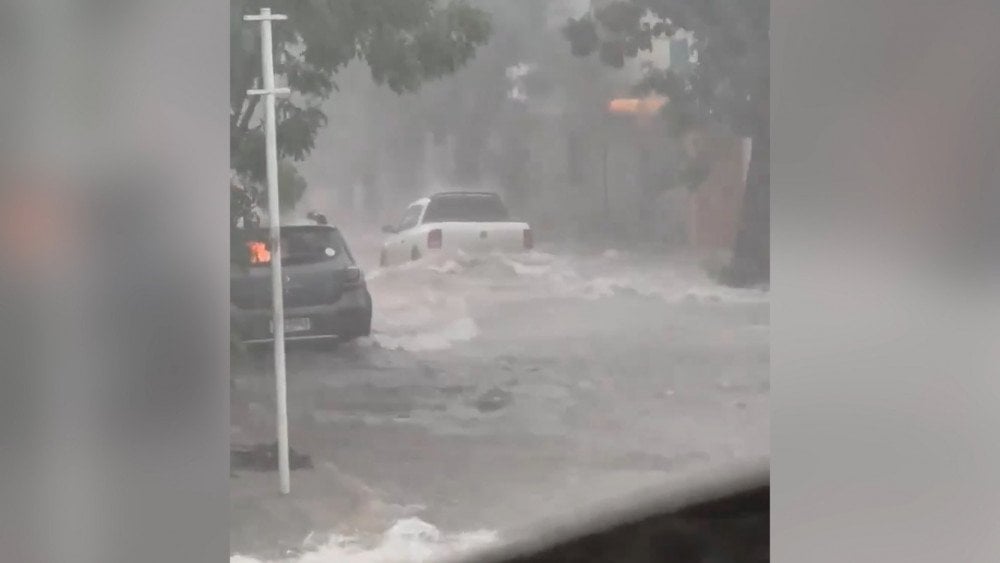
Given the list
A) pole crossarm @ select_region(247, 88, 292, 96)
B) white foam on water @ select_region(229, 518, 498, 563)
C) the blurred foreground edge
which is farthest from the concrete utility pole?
the blurred foreground edge

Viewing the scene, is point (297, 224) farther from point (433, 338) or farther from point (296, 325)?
point (433, 338)

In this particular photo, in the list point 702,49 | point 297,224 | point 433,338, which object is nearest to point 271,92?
point 297,224

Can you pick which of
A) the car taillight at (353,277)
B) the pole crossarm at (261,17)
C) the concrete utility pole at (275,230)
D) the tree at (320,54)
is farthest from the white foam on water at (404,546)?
the pole crossarm at (261,17)

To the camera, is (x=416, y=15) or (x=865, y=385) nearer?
(x=416, y=15)

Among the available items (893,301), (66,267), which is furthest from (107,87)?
(893,301)

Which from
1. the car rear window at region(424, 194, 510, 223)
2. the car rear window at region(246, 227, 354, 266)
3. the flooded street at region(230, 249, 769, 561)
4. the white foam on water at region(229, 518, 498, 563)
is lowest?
the white foam on water at region(229, 518, 498, 563)

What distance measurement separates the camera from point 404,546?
126 cm

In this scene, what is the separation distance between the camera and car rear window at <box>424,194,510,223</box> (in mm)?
1278

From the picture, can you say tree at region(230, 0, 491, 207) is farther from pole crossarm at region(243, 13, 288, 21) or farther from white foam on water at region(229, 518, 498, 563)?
white foam on water at region(229, 518, 498, 563)

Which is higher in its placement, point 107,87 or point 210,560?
point 107,87

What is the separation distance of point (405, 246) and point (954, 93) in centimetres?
92

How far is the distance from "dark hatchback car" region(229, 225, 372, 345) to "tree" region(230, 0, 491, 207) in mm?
103

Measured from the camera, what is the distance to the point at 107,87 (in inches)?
47.4

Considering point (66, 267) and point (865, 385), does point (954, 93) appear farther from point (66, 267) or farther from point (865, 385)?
point (66, 267)
